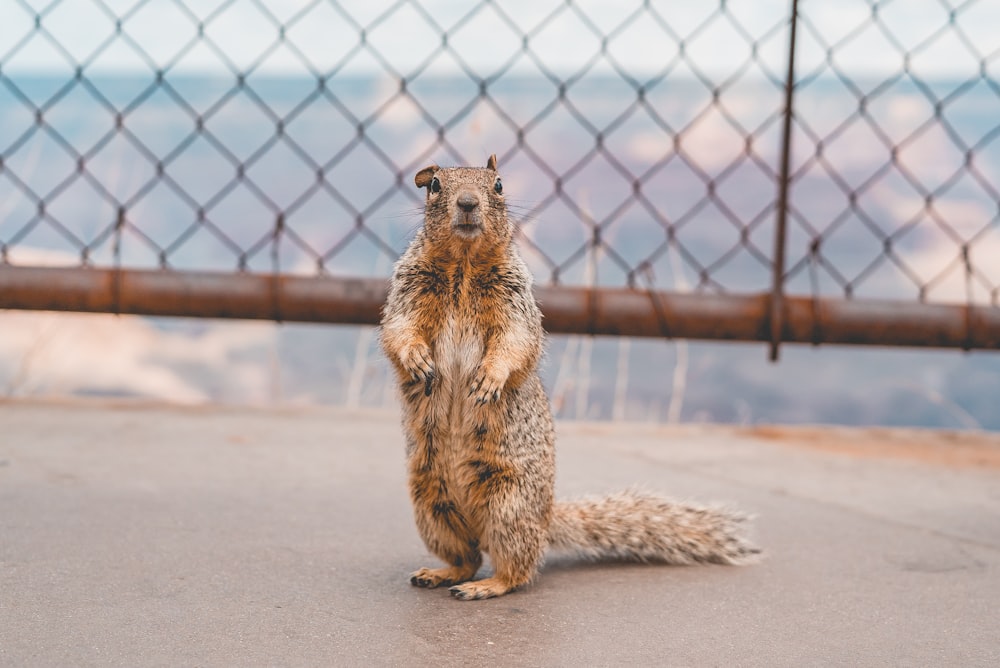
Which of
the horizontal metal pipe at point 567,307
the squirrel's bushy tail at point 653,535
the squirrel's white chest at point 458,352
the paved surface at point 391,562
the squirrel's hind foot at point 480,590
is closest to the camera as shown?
the paved surface at point 391,562

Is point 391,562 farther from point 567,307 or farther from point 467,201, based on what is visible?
Result: point 567,307

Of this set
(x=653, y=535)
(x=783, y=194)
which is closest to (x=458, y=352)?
(x=653, y=535)

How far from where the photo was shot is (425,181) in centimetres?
314

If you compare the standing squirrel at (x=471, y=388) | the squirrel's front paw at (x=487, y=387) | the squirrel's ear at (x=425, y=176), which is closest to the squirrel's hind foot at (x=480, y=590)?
the standing squirrel at (x=471, y=388)

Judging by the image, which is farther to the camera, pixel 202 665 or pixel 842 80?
pixel 842 80

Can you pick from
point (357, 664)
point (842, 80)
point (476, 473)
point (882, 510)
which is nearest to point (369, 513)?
point (476, 473)

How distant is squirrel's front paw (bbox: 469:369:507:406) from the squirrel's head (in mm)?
343

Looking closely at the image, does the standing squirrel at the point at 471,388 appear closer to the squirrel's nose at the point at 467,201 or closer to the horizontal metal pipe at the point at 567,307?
the squirrel's nose at the point at 467,201

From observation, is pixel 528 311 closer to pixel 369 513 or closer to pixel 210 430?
pixel 369 513

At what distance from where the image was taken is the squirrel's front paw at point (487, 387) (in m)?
2.92

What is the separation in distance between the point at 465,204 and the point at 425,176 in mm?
232

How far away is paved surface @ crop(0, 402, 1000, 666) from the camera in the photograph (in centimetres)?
250

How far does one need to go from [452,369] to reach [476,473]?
262 mm

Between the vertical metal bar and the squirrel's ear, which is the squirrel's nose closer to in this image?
the squirrel's ear
